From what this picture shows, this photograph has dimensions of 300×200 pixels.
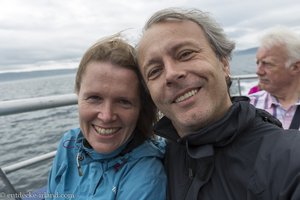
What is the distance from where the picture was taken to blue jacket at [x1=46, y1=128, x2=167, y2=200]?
5.06 ft

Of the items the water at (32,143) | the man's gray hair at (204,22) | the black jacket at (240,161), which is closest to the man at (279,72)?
the man's gray hair at (204,22)

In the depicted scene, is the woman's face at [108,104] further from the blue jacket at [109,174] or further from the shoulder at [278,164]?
the shoulder at [278,164]

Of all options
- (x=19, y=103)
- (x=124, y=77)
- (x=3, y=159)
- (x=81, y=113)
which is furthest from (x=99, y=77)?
(x=3, y=159)

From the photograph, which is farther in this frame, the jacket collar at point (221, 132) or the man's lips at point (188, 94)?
the man's lips at point (188, 94)

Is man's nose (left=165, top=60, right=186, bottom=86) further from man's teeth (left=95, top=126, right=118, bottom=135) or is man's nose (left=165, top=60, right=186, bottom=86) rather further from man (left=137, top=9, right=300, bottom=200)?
man's teeth (left=95, top=126, right=118, bottom=135)

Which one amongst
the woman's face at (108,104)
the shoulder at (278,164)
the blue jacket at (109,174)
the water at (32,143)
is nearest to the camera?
the shoulder at (278,164)

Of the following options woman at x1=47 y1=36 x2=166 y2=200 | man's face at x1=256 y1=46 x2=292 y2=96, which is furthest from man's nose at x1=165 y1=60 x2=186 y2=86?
man's face at x1=256 y1=46 x2=292 y2=96

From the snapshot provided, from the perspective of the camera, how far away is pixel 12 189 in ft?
5.93

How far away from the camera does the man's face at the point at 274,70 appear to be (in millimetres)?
3252

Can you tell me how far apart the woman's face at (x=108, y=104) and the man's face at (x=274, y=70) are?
2054 mm

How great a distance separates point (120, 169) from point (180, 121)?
0.42 metres

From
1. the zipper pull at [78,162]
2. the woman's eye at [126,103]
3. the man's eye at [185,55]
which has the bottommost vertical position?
the zipper pull at [78,162]

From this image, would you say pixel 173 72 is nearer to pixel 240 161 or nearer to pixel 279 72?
pixel 240 161

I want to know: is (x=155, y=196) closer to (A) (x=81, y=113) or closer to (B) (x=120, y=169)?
(B) (x=120, y=169)
